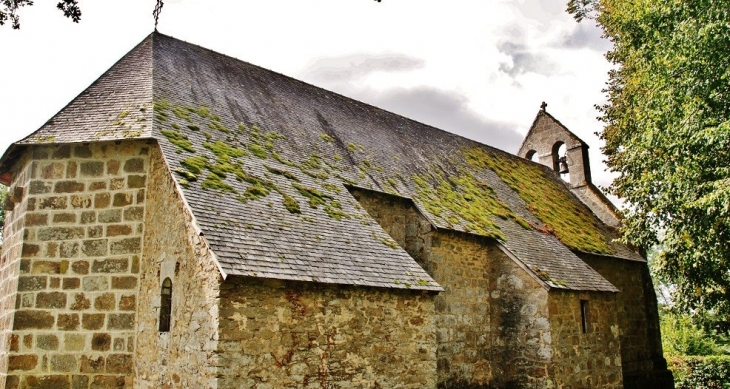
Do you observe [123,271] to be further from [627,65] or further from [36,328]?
[627,65]

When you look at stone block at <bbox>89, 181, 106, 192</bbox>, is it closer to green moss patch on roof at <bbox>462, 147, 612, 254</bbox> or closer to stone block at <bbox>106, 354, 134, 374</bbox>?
stone block at <bbox>106, 354, 134, 374</bbox>

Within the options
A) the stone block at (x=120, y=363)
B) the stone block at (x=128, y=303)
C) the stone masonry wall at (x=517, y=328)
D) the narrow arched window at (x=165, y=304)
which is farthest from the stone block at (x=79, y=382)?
the stone masonry wall at (x=517, y=328)

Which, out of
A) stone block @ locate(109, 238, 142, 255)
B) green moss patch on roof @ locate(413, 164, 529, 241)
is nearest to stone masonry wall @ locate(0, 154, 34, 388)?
stone block @ locate(109, 238, 142, 255)

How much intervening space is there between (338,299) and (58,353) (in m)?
4.47

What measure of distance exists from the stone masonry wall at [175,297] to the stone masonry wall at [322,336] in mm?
333

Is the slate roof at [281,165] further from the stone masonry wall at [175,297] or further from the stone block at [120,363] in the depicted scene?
the stone block at [120,363]

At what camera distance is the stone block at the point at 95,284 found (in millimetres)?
8523

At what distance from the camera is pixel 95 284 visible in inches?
337

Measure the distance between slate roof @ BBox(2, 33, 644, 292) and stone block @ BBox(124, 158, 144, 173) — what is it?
18.4 inches

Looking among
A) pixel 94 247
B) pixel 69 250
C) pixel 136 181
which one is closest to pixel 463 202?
pixel 136 181

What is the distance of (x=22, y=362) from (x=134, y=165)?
11.4 ft

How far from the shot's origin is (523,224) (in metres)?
14.6

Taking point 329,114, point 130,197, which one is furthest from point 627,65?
point 130,197

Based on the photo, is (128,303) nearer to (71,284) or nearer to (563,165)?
(71,284)
